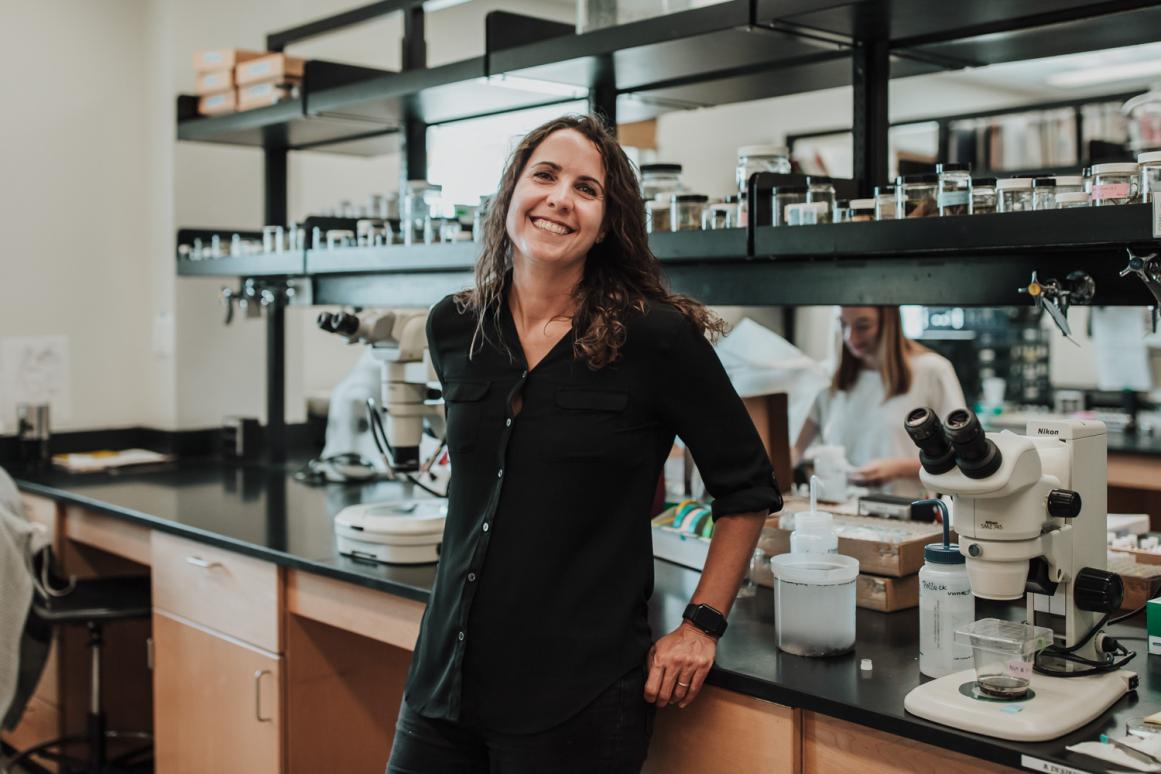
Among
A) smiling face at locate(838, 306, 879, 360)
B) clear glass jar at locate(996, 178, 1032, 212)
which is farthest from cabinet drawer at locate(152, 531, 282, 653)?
smiling face at locate(838, 306, 879, 360)

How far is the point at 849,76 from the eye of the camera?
102 inches

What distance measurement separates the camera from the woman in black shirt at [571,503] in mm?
1611

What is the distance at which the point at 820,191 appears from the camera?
2.07m

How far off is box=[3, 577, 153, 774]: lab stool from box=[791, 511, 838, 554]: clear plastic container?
1.90m

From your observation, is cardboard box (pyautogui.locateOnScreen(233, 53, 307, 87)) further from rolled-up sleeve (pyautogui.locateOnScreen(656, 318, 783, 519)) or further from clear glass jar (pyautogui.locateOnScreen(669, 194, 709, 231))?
rolled-up sleeve (pyautogui.locateOnScreen(656, 318, 783, 519))

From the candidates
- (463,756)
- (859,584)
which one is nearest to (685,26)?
(859,584)

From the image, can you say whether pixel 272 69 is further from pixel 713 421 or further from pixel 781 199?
pixel 713 421

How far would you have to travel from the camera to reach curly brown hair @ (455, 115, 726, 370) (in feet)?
5.55

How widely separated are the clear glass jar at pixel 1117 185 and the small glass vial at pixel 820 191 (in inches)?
18.5

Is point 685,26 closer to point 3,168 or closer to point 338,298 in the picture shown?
point 338,298

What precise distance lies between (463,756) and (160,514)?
1587 millimetres

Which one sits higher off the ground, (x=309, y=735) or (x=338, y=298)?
(x=338, y=298)

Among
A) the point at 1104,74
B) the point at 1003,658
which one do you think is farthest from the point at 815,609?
the point at 1104,74

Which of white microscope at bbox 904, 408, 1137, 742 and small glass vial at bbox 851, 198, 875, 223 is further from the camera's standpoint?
small glass vial at bbox 851, 198, 875, 223
